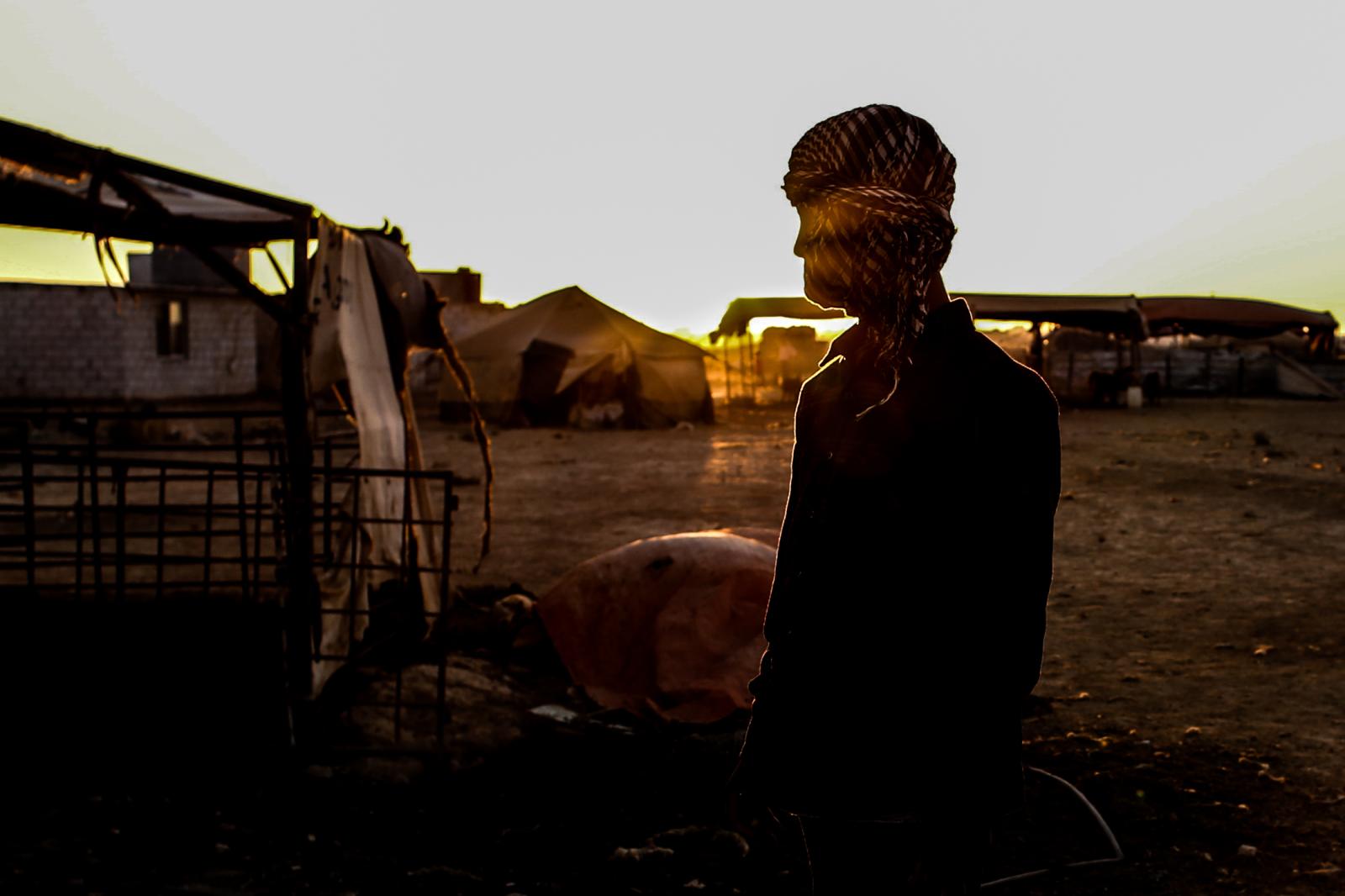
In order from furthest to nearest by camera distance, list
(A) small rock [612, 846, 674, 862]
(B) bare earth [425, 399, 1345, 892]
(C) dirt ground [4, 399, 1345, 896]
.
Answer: (B) bare earth [425, 399, 1345, 892]
(A) small rock [612, 846, 674, 862]
(C) dirt ground [4, 399, 1345, 896]

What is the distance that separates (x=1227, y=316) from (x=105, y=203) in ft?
115

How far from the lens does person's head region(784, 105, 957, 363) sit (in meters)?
1.61

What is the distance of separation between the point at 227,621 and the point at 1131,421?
77.3 ft

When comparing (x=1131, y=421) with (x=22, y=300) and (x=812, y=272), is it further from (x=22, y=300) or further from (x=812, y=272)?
(x=22, y=300)

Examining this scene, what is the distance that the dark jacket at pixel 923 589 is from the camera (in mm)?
1608

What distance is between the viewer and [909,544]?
1.65 metres

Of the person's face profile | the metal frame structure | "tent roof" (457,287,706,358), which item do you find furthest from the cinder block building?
the person's face profile

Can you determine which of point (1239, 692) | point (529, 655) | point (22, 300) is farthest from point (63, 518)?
point (22, 300)

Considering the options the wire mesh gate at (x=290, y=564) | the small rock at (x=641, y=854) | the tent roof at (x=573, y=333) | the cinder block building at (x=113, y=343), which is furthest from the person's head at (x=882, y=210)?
the cinder block building at (x=113, y=343)

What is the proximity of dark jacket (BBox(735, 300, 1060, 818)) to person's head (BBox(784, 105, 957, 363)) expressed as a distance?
0.26 ft

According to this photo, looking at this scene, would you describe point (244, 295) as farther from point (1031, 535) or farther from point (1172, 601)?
point (1172, 601)

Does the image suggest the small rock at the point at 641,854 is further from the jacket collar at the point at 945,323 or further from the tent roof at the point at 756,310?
the tent roof at the point at 756,310

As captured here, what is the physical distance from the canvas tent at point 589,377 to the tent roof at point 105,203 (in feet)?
63.0

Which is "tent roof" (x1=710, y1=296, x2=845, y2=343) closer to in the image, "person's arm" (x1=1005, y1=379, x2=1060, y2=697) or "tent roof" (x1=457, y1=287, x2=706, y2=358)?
"tent roof" (x1=457, y1=287, x2=706, y2=358)
